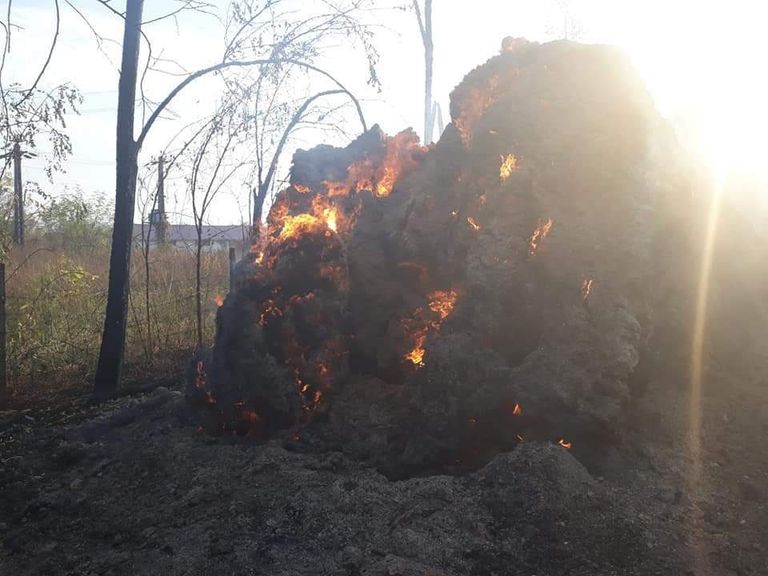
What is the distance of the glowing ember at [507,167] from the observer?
5.12 meters

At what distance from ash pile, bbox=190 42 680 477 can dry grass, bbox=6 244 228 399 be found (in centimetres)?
386

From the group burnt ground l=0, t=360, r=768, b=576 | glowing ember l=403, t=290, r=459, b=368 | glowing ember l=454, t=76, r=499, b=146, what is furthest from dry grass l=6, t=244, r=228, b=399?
glowing ember l=454, t=76, r=499, b=146

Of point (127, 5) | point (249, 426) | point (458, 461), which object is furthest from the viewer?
point (127, 5)

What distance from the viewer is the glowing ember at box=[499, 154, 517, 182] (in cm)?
512

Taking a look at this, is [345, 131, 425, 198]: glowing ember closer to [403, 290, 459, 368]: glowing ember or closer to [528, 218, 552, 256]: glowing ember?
[403, 290, 459, 368]: glowing ember

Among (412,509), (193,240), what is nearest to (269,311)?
(412,509)


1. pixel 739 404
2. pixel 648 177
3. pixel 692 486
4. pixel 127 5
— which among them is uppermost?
pixel 127 5

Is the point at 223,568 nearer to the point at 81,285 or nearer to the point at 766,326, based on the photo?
the point at 766,326

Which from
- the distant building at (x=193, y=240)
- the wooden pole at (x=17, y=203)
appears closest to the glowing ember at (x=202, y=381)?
the distant building at (x=193, y=240)

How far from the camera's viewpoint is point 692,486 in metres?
4.17

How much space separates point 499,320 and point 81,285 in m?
8.16

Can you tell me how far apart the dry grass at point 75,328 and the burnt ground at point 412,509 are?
12.1 ft

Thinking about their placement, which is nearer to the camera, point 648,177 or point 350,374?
point 648,177

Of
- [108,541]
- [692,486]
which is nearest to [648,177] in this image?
[692,486]
